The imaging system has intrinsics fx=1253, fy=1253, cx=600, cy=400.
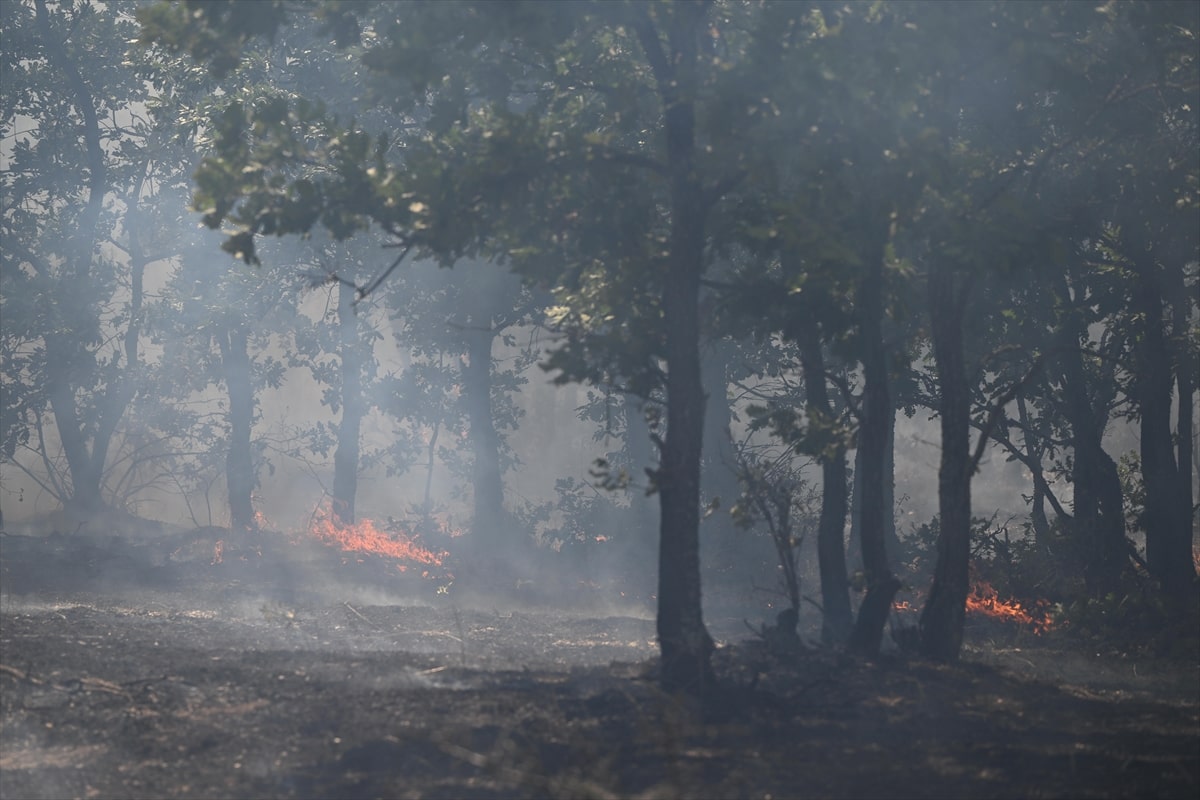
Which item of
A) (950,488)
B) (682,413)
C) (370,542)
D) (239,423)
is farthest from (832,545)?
(239,423)

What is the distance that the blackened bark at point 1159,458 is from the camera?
17.4 metres

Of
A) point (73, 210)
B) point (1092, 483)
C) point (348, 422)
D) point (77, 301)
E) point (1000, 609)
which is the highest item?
point (73, 210)

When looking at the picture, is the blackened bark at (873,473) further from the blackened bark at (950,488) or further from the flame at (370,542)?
the flame at (370,542)

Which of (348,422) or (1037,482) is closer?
(1037,482)

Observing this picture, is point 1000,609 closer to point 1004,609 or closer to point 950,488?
point 1004,609

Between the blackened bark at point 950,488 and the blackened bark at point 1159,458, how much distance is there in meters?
6.76

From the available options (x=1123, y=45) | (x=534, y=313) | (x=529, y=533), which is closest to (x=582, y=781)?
(x=1123, y=45)

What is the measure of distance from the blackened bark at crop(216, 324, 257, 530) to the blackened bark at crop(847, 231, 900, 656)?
21.1 meters

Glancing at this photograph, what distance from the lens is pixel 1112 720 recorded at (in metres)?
9.29

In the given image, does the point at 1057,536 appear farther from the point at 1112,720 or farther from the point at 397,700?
the point at 397,700

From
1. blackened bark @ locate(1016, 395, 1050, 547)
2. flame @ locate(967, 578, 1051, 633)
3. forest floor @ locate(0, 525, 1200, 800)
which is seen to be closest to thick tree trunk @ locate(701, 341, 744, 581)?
blackened bark @ locate(1016, 395, 1050, 547)

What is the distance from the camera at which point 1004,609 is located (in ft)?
61.9

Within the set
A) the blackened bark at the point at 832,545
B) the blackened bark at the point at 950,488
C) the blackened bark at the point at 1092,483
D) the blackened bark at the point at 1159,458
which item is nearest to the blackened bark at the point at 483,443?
the blackened bark at the point at 1092,483

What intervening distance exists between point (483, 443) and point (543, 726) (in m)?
21.7
